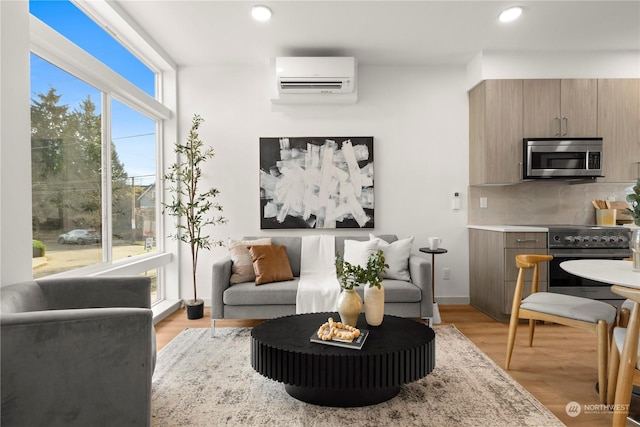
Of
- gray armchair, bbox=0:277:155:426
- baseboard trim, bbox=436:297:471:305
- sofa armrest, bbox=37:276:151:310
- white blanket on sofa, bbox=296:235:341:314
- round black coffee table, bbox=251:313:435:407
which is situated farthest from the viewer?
baseboard trim, bbox=436:297:471:305

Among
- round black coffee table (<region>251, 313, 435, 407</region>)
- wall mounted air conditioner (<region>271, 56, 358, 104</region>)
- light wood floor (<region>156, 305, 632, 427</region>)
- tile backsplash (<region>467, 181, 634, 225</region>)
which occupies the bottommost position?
light wood floor (<region>156, 305, 632, 427</region>)

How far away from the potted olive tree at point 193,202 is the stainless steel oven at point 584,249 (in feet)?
11.1

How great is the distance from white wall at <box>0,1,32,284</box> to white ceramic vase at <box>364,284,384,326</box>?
188cm

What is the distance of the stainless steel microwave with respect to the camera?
3902mm

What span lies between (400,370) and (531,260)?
1.47 m

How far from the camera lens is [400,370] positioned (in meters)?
1.97

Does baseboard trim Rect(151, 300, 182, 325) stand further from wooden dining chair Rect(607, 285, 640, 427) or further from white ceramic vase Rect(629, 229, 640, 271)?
white ceramic vase Rect(629, 229, 640, 271)

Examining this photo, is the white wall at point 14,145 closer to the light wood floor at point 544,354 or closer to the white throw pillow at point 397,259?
the light wood floor at point 544,354

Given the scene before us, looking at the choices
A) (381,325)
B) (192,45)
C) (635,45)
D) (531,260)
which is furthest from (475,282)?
(192,45)

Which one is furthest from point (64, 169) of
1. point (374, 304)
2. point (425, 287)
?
point (425, 287)

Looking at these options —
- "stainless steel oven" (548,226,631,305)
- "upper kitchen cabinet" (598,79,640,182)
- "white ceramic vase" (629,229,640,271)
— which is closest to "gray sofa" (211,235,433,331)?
"stainless steel oven" (548,226,631,305)

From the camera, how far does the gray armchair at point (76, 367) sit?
1.42 metres

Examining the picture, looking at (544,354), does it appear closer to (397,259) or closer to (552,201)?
(397,259)

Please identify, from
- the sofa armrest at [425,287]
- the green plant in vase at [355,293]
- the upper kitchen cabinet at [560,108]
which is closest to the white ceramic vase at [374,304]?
the green plant in vase at [355,293]
